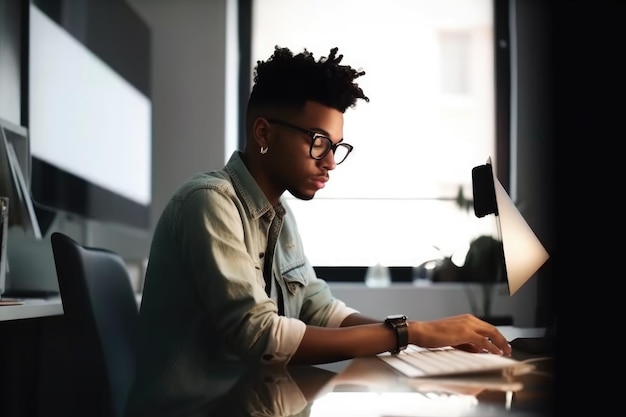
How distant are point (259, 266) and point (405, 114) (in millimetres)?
1530

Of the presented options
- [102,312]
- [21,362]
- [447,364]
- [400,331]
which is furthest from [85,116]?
[447,364]

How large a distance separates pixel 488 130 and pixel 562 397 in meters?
2.45

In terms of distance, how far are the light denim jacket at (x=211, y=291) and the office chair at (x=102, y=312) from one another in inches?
3.2

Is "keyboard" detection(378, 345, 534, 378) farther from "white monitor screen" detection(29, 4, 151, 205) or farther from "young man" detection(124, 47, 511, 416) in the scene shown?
"white monitor screen" detection(29, 4, 151, 205)

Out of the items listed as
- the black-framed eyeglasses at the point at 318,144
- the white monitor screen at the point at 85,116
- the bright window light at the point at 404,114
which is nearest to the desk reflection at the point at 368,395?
the black-framed eyeglasses at the point at 318,144

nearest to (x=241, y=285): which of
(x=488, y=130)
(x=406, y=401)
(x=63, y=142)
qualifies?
(x=406, y=401)

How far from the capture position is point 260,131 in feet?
3.81

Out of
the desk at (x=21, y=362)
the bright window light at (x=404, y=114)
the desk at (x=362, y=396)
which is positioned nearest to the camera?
the desk at (x=362, y=396)

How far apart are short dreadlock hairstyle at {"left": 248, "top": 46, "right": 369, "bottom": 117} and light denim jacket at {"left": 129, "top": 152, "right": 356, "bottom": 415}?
140mm

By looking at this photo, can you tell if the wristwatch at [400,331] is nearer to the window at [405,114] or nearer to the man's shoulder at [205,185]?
the man's shoulder at [205,185]

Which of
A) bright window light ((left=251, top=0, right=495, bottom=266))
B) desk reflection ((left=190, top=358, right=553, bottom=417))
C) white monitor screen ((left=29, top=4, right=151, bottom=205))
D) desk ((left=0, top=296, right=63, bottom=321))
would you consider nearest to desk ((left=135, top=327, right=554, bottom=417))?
desk reflection ((left=190, top=358, right=553, bottom=417))

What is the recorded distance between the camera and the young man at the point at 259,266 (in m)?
0.95

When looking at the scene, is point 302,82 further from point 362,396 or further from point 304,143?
point 362,396

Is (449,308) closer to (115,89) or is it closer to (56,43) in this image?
(115,89)
